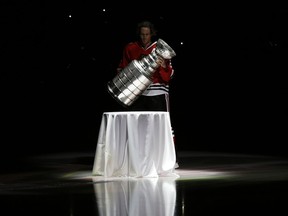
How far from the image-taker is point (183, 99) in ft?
34.1

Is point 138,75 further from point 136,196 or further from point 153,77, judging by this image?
point 136,196

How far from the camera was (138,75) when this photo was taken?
595 cm

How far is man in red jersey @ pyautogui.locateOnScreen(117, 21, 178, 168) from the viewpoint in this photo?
20.9ft

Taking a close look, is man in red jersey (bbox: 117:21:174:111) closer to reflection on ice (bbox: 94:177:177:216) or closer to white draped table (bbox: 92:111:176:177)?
white draped table (bbox: 92:111:176:177)

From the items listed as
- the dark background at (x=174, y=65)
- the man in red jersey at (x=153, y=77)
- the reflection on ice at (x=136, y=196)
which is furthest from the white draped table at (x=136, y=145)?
the dark background at (x=174, y=65)

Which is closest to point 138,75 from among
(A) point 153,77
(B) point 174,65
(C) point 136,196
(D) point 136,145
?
(A) point 153,77

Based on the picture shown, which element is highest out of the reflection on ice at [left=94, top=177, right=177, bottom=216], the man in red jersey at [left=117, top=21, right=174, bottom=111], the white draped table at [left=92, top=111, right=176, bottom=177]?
the man in red jersey at [left=117, top=21, right=174, bottom=111]

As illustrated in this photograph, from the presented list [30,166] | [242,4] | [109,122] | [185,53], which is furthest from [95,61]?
[109,122]

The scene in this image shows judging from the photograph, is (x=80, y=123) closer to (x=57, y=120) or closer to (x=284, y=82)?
(x=57, y=120)

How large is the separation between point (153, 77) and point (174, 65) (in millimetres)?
3212

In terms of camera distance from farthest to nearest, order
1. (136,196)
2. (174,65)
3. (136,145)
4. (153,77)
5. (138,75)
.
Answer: (174,65)
(153,77)
(138,75)
(136,145)
(136,196)

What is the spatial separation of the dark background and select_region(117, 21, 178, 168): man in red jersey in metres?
1.97

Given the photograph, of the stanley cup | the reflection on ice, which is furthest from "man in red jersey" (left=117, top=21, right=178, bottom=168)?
the reflection on ice

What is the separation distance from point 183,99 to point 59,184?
17.3ft
